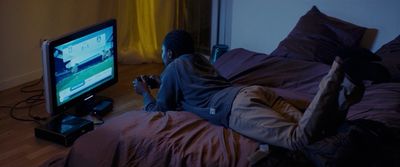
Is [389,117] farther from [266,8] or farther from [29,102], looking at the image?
[29,102]

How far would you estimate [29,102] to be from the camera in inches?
130

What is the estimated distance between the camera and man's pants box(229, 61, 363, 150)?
1841 mm

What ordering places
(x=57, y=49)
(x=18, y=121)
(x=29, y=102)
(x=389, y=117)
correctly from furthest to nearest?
(x=29, y=102) < (x=18, y=121) < (x=57, y=49) < (x=389, y=117)

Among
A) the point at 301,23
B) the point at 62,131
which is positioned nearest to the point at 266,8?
the point at 301,23

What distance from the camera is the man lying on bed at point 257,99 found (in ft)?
6.06

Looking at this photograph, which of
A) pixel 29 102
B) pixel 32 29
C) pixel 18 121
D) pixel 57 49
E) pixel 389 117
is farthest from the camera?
pixel 32 29

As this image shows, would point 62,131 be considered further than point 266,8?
No

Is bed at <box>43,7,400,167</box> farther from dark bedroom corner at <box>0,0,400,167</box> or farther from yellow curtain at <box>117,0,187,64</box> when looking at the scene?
yellow curtain at <box>117,0,187,64</box>

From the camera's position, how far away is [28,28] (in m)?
3.59

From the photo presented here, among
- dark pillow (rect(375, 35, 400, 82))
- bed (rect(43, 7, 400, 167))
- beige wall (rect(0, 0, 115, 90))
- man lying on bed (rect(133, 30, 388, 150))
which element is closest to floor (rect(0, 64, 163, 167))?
beige wall (rect(0, 0, 115, 90))

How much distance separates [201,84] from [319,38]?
1291mm

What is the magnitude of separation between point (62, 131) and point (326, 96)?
5.10ft

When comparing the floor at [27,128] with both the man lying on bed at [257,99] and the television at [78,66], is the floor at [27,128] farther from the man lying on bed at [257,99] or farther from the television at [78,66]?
the man lying on bed at [257,99]

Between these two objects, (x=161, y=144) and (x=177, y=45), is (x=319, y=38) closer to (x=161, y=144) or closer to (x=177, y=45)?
(x=177, y=45)
